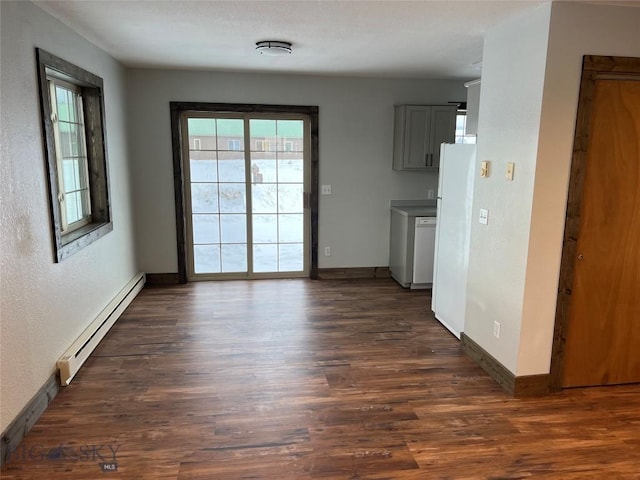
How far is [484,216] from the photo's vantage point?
3.22 meters

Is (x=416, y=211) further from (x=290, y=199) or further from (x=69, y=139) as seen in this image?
(x=69, y=139)

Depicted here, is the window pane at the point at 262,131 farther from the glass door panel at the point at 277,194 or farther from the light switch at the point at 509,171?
the light switch at the point at 509,171

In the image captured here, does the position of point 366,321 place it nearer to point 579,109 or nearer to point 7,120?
point 579,109

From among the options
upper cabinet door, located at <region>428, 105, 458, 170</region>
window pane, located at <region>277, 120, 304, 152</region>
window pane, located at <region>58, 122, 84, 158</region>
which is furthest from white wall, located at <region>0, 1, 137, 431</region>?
upper cabinet door, located at <region>428, 105, 458, 170</region>

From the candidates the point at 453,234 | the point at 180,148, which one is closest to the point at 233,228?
the point at 180,148

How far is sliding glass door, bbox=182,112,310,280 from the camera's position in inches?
204

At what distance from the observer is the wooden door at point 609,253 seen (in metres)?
2.66

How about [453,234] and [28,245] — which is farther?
[453,234]

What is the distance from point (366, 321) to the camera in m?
4.18

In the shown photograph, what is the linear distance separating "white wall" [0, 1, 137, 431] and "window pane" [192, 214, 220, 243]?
193cm

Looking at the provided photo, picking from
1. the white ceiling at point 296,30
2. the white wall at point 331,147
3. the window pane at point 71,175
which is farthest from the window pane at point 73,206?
the white wall at point 331,147

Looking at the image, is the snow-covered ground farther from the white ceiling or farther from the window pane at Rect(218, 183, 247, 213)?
the white ceiling

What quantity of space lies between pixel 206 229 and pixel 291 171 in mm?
1237

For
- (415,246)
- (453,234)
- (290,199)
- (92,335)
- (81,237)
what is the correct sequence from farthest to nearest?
1. (290,199)
2. (415,246)
3. (453,234)
4. (92,335)
5. (81,237)
